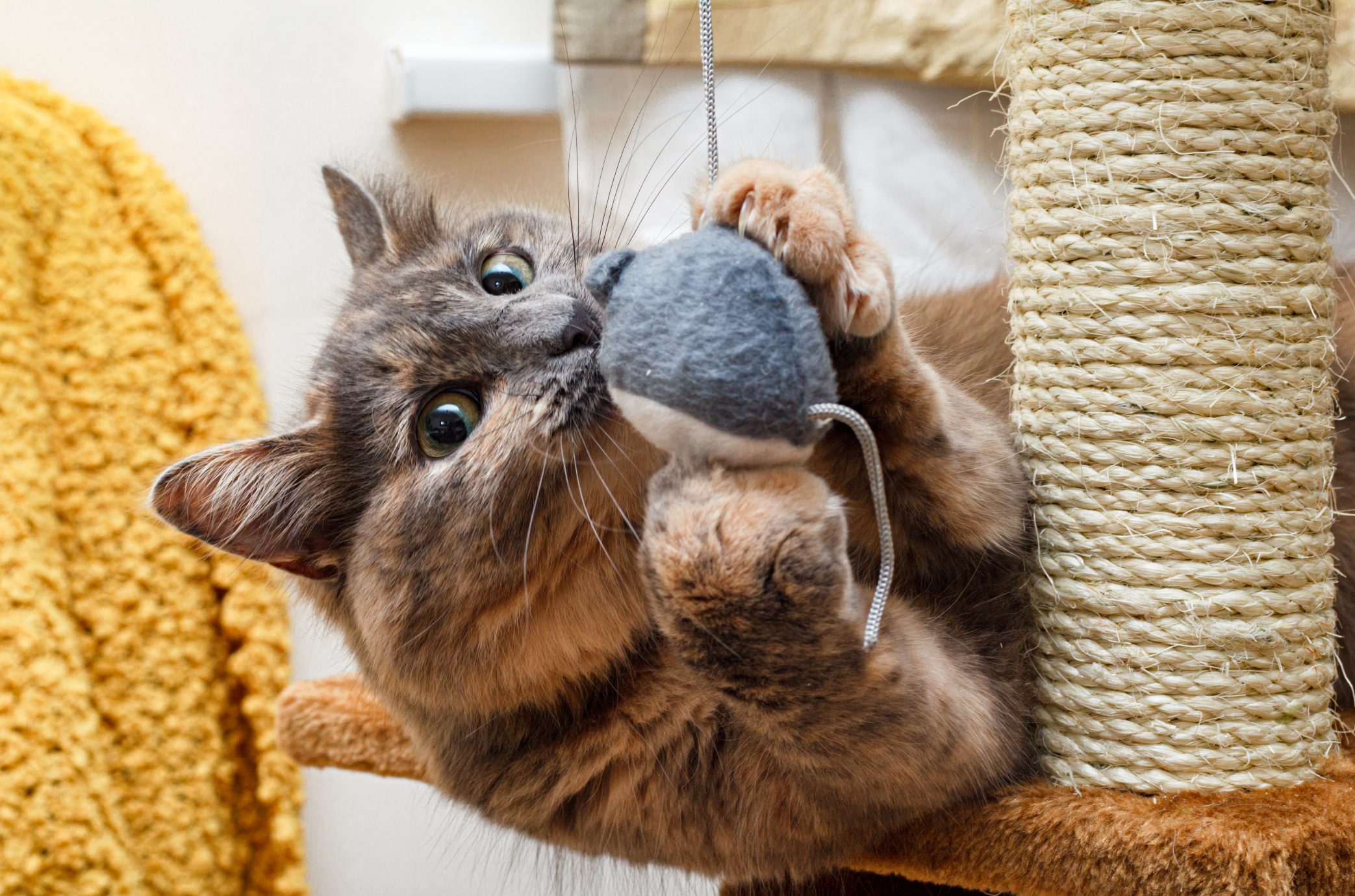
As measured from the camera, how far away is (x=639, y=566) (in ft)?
2.62

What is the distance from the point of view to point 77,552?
1.78 m

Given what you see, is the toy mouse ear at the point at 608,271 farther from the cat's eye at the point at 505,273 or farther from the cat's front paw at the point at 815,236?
the cat's eye at the point at 505,273

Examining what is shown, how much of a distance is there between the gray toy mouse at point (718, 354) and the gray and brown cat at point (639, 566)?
46 millimetres

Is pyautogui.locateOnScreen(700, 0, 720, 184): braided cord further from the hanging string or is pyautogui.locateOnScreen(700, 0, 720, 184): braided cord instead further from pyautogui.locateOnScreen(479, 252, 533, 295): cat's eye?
pyautogui.locateOnScreen(479, 252, 533, 295): cat's eye

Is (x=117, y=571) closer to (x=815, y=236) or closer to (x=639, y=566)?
(x=639, y=566)

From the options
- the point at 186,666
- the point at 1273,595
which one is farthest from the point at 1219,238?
the point at 186,666

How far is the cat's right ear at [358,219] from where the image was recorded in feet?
4.64

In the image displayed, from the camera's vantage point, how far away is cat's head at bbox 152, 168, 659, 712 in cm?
96

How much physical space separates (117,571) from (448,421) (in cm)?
114

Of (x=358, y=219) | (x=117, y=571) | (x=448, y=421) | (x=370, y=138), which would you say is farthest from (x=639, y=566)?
(x=370, y=138)

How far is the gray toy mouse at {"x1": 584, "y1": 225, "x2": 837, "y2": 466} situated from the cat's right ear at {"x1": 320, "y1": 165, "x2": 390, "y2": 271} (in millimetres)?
801

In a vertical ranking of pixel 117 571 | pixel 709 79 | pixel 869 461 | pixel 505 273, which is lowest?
pixel 117 571


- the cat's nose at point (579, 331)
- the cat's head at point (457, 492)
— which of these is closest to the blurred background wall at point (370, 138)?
the cat's head at point (457, 492)

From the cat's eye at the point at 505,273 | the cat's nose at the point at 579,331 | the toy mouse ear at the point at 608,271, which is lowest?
the cat's nose at the point at 579,331
